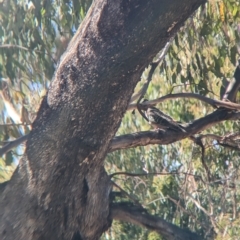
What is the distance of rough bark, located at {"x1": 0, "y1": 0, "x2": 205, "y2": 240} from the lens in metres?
3.32

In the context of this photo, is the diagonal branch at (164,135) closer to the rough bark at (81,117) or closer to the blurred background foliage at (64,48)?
the blurred background foliage at (64,48)

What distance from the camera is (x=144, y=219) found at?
15.7 feet

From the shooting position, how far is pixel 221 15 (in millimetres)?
6555

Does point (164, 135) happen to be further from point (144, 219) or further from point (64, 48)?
point (64, 48)

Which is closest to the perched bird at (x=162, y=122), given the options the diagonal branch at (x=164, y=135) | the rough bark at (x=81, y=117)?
the diagonal branch at (x=164, y=135)

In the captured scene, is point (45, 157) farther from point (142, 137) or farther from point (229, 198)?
point (229, 198)

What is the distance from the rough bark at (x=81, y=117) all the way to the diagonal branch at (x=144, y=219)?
1196mm

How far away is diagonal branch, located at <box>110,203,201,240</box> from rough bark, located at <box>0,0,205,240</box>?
3.92ft

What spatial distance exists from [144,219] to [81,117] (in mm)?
1686

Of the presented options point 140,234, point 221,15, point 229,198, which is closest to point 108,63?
point 221,15

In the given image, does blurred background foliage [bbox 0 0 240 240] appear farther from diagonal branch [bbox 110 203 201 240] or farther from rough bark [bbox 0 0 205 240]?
rough bark [bbox 0 0 205 240]

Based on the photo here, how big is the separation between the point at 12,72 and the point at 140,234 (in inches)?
159

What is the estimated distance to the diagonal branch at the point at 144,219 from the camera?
4.63 meters

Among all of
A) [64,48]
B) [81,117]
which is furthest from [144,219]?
[64,48]
